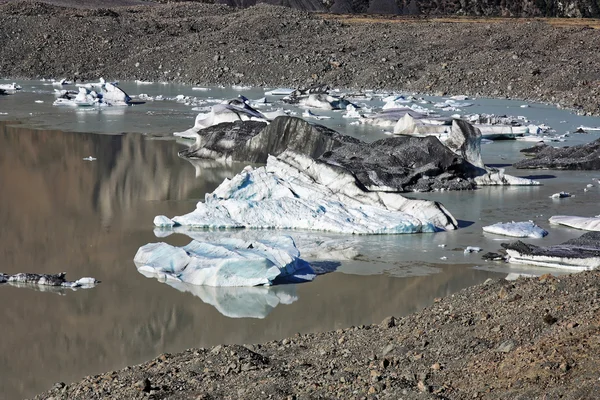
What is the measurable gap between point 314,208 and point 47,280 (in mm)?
3321

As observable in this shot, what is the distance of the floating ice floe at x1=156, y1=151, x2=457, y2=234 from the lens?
32.7ft

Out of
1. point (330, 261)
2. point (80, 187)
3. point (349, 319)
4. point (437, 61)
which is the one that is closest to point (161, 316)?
point (349, 319)

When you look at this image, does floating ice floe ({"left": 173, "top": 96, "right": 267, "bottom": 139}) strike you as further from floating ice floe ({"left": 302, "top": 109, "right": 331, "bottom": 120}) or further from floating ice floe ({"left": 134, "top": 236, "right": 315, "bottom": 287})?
floating ice floe ({"left": 134, "top": 236, "right": 315, "bottom": 287})

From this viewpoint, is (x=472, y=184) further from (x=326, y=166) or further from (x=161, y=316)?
(x=161, y=316)

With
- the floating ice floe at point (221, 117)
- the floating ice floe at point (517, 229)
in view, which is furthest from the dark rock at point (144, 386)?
the floating ice floe at point (221, 117)

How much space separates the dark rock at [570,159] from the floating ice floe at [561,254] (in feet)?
19.0

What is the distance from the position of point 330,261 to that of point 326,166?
268cm

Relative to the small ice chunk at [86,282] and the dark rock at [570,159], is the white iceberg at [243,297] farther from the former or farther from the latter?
the dark rock at [570,159]

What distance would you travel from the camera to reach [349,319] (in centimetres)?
698

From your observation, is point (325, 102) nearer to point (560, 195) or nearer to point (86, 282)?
point (560, 195)

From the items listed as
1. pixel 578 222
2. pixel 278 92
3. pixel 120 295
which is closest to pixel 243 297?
pixel 120 295

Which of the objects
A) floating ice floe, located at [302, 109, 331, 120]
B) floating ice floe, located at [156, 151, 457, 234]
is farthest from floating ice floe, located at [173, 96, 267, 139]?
floating ice floe, located at [156, 151, 457, 234]

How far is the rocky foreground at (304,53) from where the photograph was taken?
93.4 feet

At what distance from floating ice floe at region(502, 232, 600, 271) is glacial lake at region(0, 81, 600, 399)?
0.15 m
